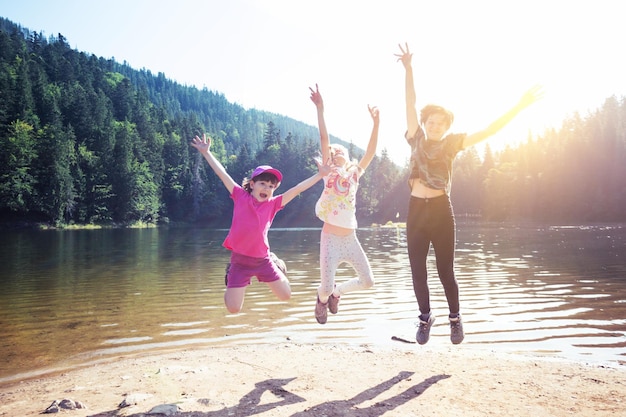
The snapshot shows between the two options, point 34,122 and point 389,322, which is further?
point 34,122

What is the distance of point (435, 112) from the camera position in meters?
5.80

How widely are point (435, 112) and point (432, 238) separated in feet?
5.00

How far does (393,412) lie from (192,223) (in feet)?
352

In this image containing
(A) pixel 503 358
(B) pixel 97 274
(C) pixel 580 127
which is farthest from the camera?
(C) pixel 580 127

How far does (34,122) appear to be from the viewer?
267 feet

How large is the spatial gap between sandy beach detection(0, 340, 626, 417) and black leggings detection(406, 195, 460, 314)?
102 centimetres

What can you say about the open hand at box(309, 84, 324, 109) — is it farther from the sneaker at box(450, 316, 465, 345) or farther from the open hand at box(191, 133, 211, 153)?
the sneaker at box(450, 316, 465, 345)

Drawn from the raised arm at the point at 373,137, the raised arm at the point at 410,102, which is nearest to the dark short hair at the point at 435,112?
the raised arm at the point at 410,102

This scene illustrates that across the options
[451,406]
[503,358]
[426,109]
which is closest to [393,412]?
[451,406]

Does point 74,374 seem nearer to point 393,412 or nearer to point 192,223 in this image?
point 393,412

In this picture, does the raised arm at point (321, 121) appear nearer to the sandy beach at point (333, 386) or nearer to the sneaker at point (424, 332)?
the sneaker at point (424, 332)

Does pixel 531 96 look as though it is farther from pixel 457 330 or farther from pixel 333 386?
pixel 333 386

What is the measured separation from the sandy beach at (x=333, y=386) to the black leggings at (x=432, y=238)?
3.34 feet

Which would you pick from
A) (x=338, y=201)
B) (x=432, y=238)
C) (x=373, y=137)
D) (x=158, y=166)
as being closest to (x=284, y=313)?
(x=338, y=201)
